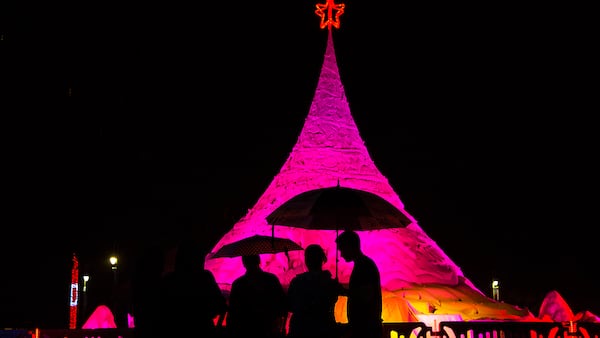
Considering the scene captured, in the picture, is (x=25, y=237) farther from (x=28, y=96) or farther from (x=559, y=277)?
(x=559, y=277)

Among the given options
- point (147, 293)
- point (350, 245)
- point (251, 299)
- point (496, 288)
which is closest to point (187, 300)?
point (147, 293)

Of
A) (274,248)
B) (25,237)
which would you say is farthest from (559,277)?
(25,237)

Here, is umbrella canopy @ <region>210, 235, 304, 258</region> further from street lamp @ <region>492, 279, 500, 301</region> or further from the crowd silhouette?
street lamp @ <region>492, 279, 500, 301</region>

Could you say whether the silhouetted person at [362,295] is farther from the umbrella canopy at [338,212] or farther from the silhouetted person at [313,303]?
the umbrella canopy at [338,212]

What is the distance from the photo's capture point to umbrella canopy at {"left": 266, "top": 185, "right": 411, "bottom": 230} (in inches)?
309

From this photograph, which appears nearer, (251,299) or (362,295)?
(362,295)

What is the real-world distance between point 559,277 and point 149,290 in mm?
22045

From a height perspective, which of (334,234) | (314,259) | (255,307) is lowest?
(255,307)

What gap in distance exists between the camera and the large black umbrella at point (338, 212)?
7.86 metres

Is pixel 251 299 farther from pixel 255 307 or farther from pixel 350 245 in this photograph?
pixel 350 245

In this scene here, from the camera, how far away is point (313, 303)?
5.86 metres

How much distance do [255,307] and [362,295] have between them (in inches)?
38.5

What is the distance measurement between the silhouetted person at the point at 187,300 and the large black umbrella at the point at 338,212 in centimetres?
257

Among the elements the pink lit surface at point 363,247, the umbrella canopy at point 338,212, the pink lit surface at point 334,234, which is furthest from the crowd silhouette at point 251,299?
the pink lit surface at point 334,234
